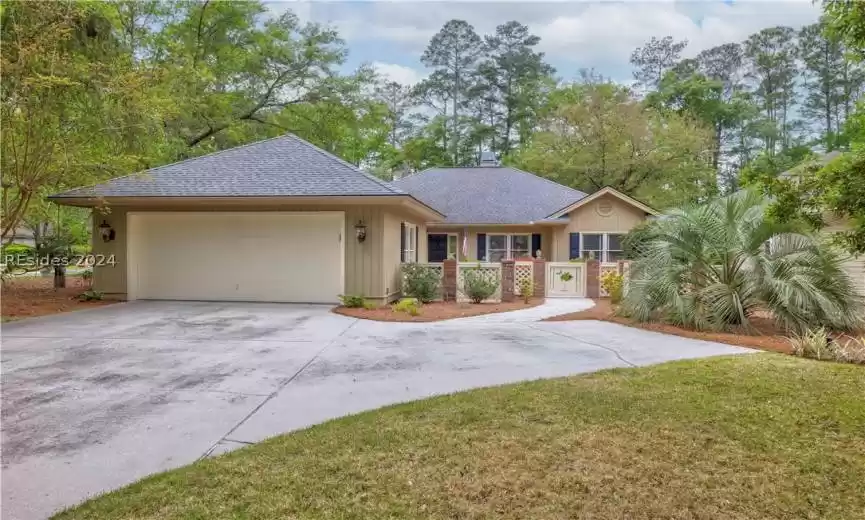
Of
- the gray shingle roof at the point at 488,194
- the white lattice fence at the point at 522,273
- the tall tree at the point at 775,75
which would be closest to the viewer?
the white lattice fence at the point at 522,273

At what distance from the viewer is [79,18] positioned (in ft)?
27.3

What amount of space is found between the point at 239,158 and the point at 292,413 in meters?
10.1

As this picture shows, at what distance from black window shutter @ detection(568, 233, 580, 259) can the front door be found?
15.4 ft

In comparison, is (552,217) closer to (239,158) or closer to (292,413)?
(239,158)

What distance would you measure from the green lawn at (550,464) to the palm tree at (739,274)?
3695 millimetres

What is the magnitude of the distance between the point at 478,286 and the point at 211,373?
24.2 feet

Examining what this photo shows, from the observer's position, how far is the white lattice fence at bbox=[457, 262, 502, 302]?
40.3ft

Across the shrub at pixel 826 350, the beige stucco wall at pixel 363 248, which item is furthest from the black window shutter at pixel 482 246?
the shrub at pixel 826 350

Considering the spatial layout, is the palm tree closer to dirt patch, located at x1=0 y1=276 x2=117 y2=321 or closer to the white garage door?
the white garage door

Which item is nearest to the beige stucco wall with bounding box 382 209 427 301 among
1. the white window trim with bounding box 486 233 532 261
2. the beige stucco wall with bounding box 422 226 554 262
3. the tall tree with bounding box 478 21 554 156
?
the beige stucco wall with bounding box 422 226 554 262

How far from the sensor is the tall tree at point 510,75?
32875 mm

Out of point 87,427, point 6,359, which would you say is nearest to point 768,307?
point 87,427

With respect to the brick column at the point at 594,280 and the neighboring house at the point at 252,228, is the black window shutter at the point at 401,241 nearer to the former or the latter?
the neighboring house at the point at 252,228

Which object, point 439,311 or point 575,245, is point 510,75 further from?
point 439,311
